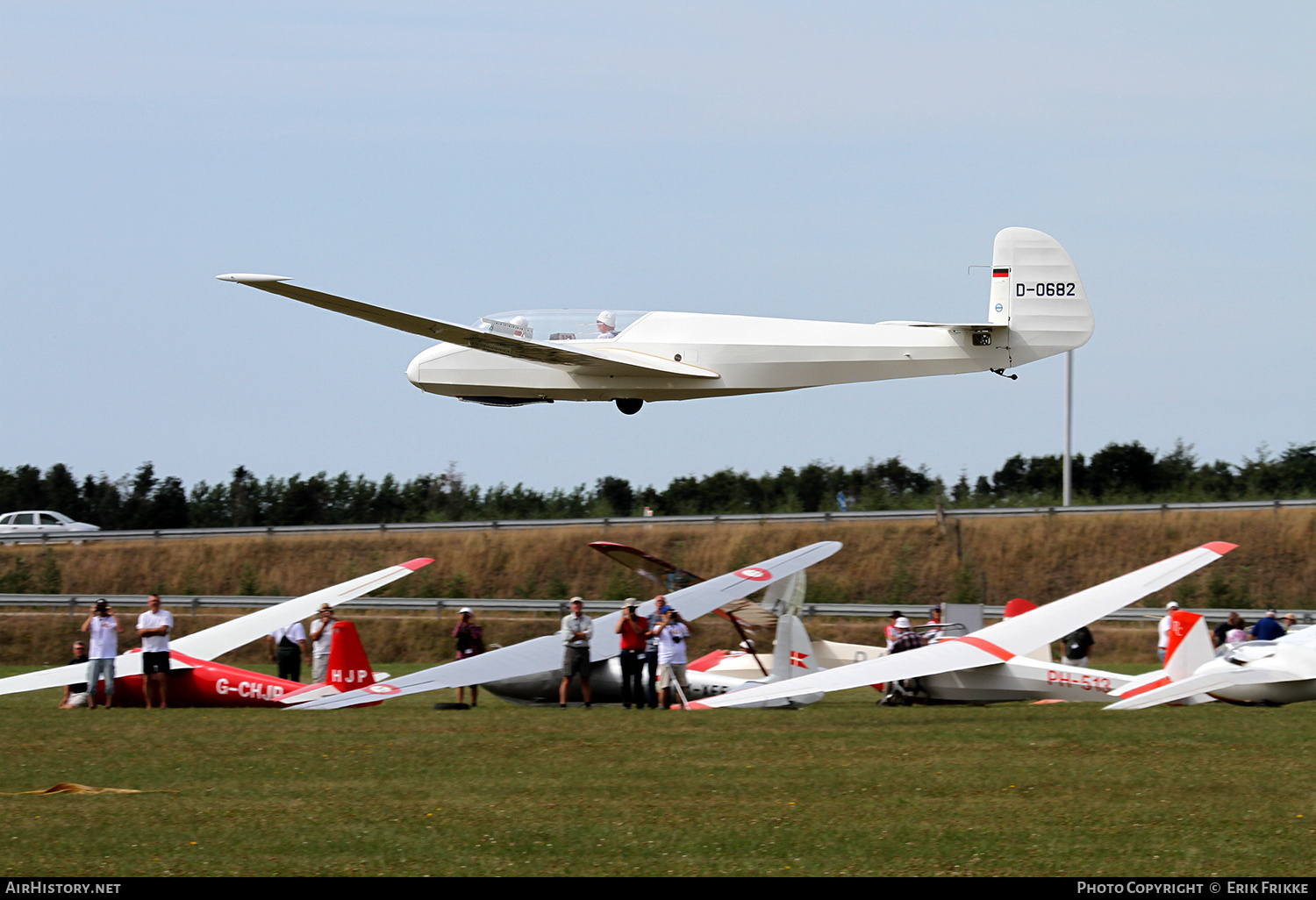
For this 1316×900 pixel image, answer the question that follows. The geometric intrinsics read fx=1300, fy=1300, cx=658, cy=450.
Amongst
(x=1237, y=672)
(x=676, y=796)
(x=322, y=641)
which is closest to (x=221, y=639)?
(x=322, y=641)

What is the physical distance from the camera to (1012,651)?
1636 cm

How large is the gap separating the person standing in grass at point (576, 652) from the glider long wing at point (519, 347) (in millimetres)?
4526

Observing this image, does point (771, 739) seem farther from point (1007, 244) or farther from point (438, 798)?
point (1007, 244)

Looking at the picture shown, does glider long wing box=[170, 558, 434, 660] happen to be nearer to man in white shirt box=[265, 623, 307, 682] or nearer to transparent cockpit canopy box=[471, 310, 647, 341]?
man in white shirt box=[265, 623, 307, 682]

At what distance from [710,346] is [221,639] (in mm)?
9487

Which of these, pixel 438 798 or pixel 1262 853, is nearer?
pixel 1262 853

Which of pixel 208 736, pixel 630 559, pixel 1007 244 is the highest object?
pixel 1007 244

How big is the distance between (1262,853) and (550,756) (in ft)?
22.0

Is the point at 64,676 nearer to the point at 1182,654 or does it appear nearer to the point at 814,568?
the point at 1182,654

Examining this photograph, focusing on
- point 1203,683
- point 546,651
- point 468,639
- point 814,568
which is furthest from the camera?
point 814,568

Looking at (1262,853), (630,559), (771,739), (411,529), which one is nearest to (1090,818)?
(1262,853)

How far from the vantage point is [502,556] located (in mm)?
37969

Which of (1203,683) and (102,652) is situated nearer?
(1203,683)

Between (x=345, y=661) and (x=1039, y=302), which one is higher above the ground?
(x=1039, y=302)
